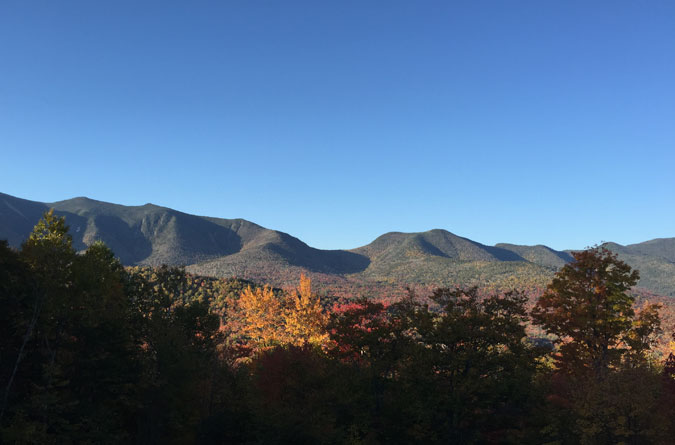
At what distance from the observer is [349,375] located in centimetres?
3844

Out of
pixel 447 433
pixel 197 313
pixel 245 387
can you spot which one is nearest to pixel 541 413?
pixel 447 433

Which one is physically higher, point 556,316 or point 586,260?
point 586,260

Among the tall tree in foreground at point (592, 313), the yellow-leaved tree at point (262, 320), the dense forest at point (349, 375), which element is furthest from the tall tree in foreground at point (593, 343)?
the yellow-leaved tree at point (262, 320)

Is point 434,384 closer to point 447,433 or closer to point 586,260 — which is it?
point 447,433

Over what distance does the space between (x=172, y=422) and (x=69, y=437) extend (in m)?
7.32

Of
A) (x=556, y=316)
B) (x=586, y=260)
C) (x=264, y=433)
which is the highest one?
(x=586, y=260)

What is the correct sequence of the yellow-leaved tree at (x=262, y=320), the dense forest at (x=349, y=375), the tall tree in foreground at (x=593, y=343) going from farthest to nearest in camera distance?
the yellow-leaved tree at (x=262, y=320) < the dense forest at (x=349, y=375) < the tall tree in foreground at (x=593, y=343)

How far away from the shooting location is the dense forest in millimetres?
29625

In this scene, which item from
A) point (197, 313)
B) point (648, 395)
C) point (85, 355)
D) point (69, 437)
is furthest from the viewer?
point (197, 313)

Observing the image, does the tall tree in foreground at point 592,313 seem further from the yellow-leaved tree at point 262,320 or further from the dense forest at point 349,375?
the yellow-leaved tree at point 262,320

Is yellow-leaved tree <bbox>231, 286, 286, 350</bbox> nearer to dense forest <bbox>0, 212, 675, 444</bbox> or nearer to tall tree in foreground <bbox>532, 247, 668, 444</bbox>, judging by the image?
dense forest <bbox>0, 212, 675, 444</bbox>

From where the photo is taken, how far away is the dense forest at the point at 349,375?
29625mm

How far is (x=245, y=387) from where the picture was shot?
40.8 meters

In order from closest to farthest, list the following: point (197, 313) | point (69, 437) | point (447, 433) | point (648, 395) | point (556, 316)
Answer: point (648, 395), point (69, 437), point (447, 433), point (556, 316), point (197, 313)
